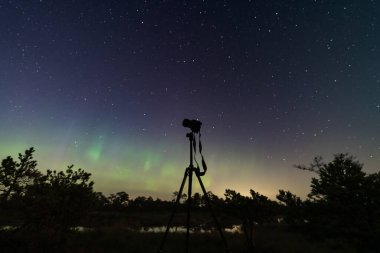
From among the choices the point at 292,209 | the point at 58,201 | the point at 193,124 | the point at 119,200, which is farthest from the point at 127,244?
the point at 119,200

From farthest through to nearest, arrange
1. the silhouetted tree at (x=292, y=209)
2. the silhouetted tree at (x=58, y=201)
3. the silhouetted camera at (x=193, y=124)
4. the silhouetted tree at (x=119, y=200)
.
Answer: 1. the silhouetted tree at (x=119, y=200)
2. the silhouetted tree at (x=292, y=209)
3. the silhouetted tree at (x=58, y=201)
4. the silhouetted camera at (x=193, y=124)

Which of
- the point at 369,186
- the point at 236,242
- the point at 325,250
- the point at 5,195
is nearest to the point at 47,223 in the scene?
the point at 5,195

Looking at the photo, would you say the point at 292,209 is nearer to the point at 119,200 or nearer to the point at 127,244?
the point at 127,244

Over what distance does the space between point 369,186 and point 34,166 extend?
17604 millimetres

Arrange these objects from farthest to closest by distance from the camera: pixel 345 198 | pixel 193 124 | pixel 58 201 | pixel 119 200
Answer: pixel 119 200 < pixel 345 198 < pixel 58 201 < pixel 193 124

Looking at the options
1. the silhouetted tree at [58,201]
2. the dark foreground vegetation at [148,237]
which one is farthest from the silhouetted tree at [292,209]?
the silhouetted tree at [58,201]

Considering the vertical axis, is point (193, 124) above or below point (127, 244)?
above

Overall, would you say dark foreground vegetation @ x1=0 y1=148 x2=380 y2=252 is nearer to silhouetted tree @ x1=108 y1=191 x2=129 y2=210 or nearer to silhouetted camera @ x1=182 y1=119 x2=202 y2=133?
silhouetted camera @ x1=182 y1=119 x2=202 y2=133

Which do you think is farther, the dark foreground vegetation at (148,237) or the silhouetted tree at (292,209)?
the silhouetted tree at (292,209)

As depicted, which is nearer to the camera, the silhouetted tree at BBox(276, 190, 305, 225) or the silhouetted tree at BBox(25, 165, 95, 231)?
the silhouetted tree at BBox(25, 165, 95, 231)

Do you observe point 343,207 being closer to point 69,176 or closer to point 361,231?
point 361,231

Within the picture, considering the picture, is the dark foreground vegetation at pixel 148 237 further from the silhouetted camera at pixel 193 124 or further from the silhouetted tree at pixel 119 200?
the silhouetted tree at pixel 119 200

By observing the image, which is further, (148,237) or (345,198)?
(148,237)

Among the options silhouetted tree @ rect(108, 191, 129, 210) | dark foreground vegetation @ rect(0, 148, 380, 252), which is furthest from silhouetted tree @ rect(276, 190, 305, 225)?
silhouetted tree @ rect(108, 191, 129, 210)
